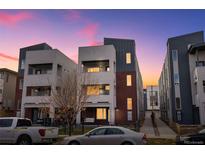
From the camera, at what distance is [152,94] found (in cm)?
8869

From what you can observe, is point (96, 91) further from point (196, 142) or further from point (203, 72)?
point (196, 142)

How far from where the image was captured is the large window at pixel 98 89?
2973 centimetres

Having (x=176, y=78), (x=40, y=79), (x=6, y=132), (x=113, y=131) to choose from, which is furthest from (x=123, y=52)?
(x=6, y=132)

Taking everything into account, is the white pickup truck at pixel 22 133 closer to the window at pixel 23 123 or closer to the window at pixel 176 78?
the window at pixel 23 123

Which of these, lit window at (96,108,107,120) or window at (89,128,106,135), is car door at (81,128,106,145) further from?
lit window at (96,108,107,120)

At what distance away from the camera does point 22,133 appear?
12617 mm

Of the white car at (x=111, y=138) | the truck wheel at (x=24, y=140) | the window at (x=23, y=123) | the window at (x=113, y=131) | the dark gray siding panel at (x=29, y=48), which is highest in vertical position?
the dark gray siding panel at (x=29, y=48)

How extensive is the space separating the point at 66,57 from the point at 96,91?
322 inches

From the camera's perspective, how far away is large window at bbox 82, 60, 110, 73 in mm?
31827

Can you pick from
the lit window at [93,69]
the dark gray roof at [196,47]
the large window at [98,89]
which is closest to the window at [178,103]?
the dark gray roof at [196,47]

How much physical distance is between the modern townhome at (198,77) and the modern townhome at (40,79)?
56.3ft

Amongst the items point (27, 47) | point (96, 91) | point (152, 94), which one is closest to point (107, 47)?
point (96, 91)

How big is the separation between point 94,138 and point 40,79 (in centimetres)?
2130

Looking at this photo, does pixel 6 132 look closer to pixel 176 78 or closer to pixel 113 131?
pixel 113 131
